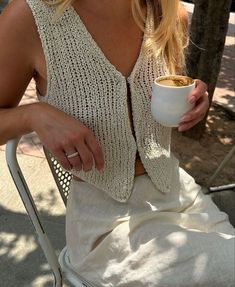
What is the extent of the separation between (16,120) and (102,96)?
0.26 m

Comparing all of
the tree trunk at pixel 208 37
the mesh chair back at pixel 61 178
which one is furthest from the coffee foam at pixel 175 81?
the tree trunk at pixel 208 37

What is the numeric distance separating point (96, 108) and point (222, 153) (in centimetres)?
258

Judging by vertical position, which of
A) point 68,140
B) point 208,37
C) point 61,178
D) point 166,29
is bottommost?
point 208,37

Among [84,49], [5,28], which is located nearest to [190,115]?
[84,49]

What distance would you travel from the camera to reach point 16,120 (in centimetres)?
133

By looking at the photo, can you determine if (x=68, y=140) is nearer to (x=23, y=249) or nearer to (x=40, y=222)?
(x=40, y=222)

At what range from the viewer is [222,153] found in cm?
387

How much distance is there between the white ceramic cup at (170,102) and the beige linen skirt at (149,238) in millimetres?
249

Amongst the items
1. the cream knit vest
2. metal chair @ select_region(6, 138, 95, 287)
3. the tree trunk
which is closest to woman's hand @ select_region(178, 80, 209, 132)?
the cream knit vest

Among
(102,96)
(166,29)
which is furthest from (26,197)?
(166,29)

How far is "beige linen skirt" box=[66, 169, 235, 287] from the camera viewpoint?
1.27m

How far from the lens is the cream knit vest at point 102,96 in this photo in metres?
1.39

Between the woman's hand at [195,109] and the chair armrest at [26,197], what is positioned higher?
the woman's hand at [195,109]

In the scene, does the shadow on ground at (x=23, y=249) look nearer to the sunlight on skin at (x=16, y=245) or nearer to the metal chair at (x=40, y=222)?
the sunlight on skin at (x=16, y=245)
